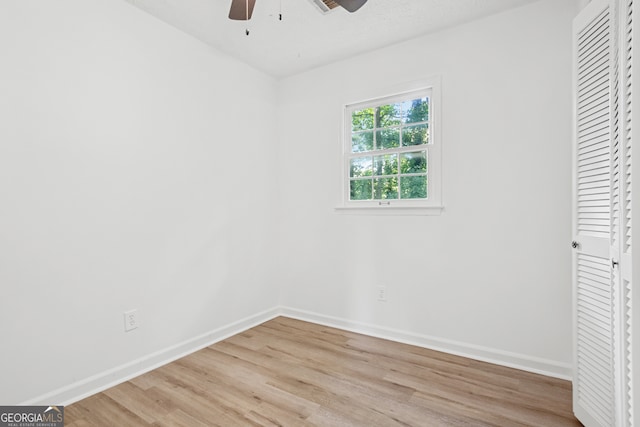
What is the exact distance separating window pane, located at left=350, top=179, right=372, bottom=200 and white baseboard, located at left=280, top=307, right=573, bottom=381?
1.19m

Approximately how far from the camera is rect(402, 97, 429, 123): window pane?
2.75m

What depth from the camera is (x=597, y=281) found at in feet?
5.06

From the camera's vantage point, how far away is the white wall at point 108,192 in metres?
1.76

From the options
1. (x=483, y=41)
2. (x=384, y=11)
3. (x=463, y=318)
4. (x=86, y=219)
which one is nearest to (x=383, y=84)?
(x=384, y=11)

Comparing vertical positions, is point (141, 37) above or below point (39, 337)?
above

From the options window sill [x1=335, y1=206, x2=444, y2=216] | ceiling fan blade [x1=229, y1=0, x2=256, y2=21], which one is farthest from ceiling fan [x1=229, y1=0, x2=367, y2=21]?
window sill [x1=335, y1=206, x2=444, y2=216]

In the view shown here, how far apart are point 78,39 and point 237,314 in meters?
2.42

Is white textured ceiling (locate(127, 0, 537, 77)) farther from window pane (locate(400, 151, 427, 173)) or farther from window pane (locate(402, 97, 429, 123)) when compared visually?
window pane (locate(400, 151, 427, 173))

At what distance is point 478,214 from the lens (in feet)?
8.10

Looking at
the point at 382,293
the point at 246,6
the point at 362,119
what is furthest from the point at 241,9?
the point at 382,293

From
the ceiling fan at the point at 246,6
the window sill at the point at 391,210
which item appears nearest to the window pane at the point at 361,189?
the window sill at the point at 391,210

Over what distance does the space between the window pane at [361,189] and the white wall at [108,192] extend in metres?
1.11

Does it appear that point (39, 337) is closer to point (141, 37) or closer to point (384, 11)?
point (141, 37)

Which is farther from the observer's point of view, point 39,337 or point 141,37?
point 141,37
